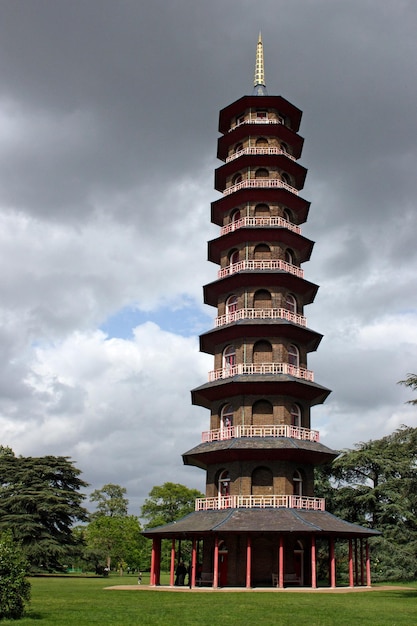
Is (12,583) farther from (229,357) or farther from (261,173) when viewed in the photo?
(261,173)

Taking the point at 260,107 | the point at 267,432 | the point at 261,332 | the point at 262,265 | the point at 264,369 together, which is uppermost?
the point at 260,107

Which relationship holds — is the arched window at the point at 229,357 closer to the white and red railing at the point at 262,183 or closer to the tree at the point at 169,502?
the white and red railing at the point at 262,183

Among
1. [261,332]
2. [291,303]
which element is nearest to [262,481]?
[261,332]

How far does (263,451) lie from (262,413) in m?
2.67

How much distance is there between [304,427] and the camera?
3406 centimetres

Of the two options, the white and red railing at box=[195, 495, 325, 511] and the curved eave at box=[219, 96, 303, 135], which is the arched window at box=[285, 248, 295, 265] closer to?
the curved eave at box=[219, 96, 303, 135]

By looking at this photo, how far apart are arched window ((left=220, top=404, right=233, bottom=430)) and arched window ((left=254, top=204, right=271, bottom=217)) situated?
1226cm

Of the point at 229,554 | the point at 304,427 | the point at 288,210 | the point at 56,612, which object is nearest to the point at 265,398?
the point at 304,427

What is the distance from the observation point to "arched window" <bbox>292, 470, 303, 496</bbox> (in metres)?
32.3

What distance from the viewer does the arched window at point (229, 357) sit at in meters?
35.3

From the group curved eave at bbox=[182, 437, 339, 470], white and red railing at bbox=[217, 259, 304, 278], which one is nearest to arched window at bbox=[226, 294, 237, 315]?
white and red railing at bbox=[217, 259, 304, 278]

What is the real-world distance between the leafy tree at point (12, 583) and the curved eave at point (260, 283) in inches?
875

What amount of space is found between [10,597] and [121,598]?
8.64 meters

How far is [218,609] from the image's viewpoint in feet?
62.7
